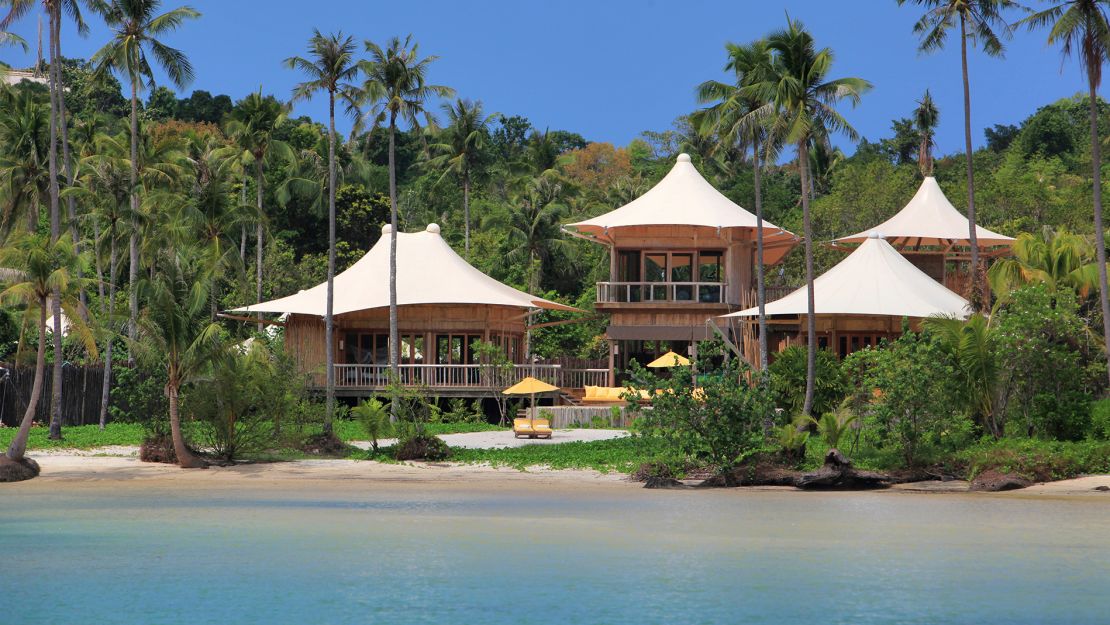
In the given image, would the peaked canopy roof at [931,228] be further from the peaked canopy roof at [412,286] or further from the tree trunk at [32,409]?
the tree trunk at [32,409]

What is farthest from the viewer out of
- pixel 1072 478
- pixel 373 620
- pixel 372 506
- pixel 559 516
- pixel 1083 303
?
pixel 1083 303

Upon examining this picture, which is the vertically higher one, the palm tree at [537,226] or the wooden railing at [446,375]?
the palm tree at [537,226]

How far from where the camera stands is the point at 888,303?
37562 millimetres

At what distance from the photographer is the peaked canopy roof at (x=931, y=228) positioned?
44.7 m

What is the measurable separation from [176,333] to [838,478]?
13367 millimetres

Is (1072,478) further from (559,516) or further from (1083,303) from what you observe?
(1083,303)

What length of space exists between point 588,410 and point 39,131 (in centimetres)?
2164

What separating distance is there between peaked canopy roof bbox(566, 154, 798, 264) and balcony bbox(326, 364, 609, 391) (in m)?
5.56

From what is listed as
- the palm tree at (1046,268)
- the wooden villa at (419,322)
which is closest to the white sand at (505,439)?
the wooden villa at (419,322)

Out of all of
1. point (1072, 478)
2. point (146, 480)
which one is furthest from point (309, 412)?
point (1072, 478)

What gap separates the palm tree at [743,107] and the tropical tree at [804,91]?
30 cm

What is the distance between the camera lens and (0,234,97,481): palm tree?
24984 mm

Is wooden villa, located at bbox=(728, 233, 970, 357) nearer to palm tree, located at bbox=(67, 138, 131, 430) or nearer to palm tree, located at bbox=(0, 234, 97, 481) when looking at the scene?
palm tree, located at bbox=(67, 138, 131, 430)

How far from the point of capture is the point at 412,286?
135ft
